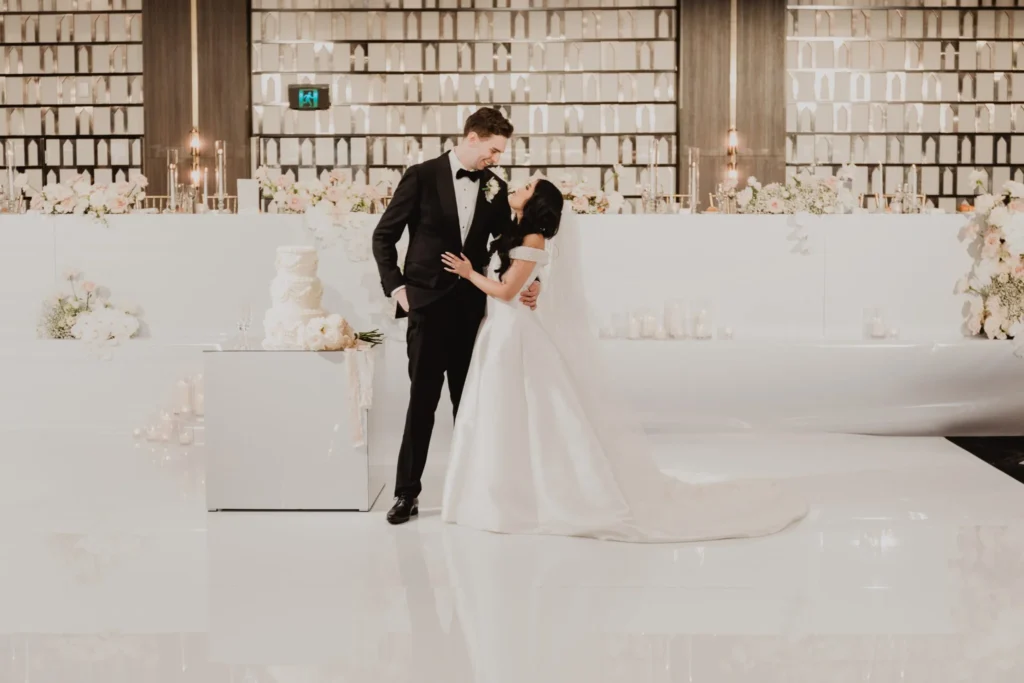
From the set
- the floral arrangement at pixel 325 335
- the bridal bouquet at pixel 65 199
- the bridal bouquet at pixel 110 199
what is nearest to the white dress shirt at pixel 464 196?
the floral arrangement at pixel 325 335

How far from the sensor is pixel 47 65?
932cm

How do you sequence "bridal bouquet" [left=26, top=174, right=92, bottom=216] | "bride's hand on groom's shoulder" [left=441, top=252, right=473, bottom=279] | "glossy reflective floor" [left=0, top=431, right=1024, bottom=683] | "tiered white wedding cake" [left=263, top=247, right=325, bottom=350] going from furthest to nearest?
A: "bridal bouquet" [left=26, top=174, right=92, bottom=216] < "tiered white wedding cake" [left=263, top=247, right=325, bottom=350] < "bride's hand on groom's shoulder" [left=441, top=252, right=473, bottom=279] < "glossy reflective floor" [left=0, top=431, right=1024, bottom=683]

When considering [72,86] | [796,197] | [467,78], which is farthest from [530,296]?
[72,86]

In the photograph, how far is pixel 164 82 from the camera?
9094mm

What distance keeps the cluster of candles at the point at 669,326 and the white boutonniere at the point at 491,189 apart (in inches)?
67.4

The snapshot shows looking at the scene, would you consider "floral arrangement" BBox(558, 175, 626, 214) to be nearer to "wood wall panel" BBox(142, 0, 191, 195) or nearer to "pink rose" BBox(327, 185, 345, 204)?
"pink rose" BBox(327, 185, 345, 204)

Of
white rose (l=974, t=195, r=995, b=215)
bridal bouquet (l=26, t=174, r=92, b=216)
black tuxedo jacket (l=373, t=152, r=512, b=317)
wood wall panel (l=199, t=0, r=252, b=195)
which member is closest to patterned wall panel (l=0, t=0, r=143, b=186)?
wood wall panel (l=199, t=0, r=252, b=195)

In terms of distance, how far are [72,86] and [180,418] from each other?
5.18 m

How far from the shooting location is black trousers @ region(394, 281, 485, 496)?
387 centimetres

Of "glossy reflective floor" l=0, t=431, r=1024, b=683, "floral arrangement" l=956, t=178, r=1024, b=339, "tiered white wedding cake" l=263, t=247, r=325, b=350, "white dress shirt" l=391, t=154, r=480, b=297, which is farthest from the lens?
"floral arrangement" l=956, t=178, r=1024, b=339

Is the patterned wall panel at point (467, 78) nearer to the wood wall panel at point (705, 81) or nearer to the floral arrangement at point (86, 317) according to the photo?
the wood wall panel at point (705, 81)

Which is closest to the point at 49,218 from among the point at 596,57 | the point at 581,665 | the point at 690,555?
the point at 690,555

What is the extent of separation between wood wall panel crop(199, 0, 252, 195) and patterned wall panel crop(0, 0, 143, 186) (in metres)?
0.61

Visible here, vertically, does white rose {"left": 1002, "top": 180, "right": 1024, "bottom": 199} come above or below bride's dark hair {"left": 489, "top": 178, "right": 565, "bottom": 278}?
above
